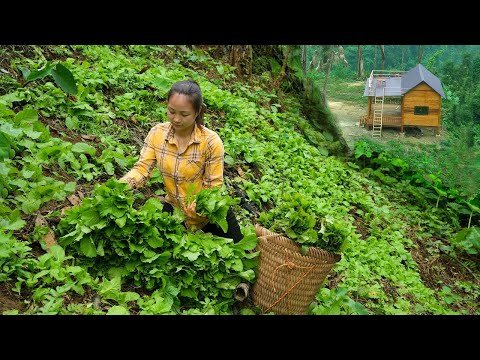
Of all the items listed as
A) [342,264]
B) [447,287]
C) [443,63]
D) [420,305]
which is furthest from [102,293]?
[443,63]

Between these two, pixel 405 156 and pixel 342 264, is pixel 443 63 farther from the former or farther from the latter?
pixel 342 264

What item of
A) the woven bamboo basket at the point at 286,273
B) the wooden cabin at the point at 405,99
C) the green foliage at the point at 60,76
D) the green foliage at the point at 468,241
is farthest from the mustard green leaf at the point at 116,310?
the wooden cabin at the point at 405,99

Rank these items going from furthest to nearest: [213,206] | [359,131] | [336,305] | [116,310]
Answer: [359,131] → [336,305] → [213,206] → [116,310]

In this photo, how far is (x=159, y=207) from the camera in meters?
3.66

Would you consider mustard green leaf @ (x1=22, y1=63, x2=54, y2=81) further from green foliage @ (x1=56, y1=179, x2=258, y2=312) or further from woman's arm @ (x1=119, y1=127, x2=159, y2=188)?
green foliage @ (x1=56, y1=179, x2=258, y2=312)

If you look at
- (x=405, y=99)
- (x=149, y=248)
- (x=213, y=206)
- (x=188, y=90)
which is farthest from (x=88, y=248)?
(x=405, y=99)

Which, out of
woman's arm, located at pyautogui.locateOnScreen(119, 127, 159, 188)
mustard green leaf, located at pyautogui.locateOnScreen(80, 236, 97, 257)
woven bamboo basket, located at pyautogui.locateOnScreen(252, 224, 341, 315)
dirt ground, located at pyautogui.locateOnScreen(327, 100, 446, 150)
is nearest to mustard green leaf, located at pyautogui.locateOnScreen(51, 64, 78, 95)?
woman's arm, located at pyautogui.locateOnScreen(119, 127, 159, 188)

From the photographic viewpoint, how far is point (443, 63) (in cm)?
1073

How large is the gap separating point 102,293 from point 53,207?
0.88 m

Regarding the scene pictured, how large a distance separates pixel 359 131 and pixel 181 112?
7.90 metres

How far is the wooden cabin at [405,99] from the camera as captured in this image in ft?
32.7

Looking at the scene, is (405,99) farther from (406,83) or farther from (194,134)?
(194,134)

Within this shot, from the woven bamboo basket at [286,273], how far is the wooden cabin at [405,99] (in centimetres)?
691

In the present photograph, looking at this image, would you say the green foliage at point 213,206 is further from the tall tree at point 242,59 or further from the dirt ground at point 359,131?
the dirt ground at point 359,131
